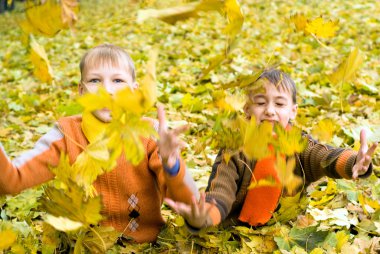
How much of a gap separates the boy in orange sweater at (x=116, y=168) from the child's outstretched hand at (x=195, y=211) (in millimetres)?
57

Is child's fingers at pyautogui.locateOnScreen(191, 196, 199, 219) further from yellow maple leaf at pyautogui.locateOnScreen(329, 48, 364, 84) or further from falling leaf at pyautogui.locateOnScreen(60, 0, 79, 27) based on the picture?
yellow maple leaf at pyautogui.locateOnScreen(329, 48, 364, 84)

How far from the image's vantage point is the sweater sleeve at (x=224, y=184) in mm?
1567

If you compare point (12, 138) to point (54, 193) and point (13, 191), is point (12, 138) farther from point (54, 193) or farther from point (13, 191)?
point (54, 193)

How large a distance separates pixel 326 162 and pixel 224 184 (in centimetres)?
36

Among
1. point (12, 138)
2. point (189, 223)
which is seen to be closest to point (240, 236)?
point (189, 223)

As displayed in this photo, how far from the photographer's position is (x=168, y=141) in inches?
47.9

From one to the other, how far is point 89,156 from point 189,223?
49 cm

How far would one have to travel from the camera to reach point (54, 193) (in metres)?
1.15

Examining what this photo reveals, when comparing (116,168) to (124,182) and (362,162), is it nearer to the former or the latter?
(124,182)

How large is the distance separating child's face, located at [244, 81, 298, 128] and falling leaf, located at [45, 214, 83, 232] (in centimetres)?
79

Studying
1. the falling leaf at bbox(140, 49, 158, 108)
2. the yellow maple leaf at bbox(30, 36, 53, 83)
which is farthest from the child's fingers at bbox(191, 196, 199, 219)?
the yellow maple leaf at bbox(30, 36, 53, 83)

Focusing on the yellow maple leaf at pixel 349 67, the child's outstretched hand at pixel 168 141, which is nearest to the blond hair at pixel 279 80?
the yellow maple leaf at pixel 349 67

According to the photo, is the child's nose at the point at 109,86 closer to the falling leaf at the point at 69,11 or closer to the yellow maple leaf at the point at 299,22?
the falling leaf at the point at 69,11

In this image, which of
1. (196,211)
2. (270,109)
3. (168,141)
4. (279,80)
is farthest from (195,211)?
(279,80)
